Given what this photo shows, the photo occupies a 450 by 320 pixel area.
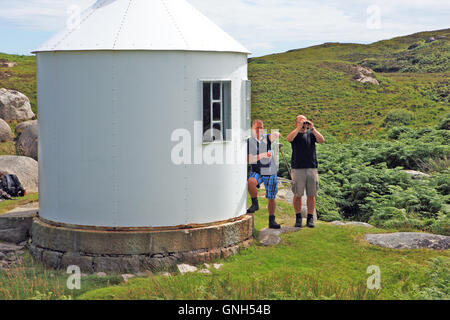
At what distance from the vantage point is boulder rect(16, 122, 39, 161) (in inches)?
779

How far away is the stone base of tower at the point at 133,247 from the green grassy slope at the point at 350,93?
20.0 meters

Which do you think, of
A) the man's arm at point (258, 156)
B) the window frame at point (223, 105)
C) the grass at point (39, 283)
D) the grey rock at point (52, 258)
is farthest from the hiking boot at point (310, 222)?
the grey rock at point (52, 258)

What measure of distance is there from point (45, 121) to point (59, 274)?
2671 millimetres

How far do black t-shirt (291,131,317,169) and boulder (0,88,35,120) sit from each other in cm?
1860

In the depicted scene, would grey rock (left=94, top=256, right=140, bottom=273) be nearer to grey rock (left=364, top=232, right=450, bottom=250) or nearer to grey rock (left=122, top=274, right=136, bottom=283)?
grey rock (left=122, top=274, right=136, bottom=283)

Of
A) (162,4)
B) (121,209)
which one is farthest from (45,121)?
Answer: (162,4)

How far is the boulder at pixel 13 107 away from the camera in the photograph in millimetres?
25438

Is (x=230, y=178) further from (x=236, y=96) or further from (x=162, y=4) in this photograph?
(x=162, y=4)

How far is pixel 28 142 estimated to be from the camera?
65.9 ft

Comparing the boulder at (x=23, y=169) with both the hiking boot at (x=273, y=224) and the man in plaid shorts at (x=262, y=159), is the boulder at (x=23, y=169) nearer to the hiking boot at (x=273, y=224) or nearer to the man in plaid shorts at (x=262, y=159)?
the man in plaid shorts at (x=262, y=159)

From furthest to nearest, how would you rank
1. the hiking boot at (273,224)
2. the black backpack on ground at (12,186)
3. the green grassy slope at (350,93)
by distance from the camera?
1. the green grassy slope at (350,93)
2. the black backpack on ground at (12,186)
3. the hiking boot at (273,224)

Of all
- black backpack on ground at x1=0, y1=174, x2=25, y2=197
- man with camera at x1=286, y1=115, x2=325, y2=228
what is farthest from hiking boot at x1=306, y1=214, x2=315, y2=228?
black backpack on ground at x1=0, y1=174, x2=25, y2=197
